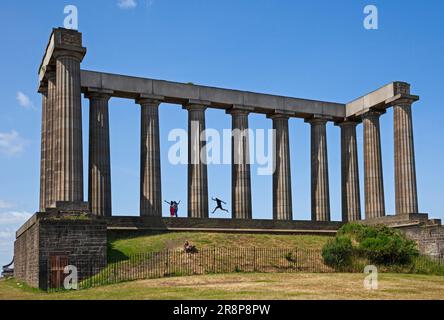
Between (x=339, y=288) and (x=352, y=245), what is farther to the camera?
(x=352, y=245)

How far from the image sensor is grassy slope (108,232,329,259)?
41.5m

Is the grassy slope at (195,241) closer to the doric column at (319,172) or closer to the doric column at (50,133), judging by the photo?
the doric column at (50,133)

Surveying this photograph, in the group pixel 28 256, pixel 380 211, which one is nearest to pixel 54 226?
pixel 28 256

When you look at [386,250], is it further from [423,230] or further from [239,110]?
[239,110]

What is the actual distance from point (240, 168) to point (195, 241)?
1514 cm

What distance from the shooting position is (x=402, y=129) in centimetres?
5678

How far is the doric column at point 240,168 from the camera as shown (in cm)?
5628

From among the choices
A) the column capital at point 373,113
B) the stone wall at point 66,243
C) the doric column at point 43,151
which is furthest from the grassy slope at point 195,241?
the column capital at point 373,113

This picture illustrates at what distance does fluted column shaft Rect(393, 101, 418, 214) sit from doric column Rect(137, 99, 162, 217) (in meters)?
→ 20.3

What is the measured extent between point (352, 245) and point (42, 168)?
25492mm

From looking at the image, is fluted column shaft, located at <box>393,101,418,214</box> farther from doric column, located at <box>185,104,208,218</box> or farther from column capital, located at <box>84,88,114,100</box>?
column capital, located at <box>84,88,114,100</box>

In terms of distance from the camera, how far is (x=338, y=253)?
41.2 metres
